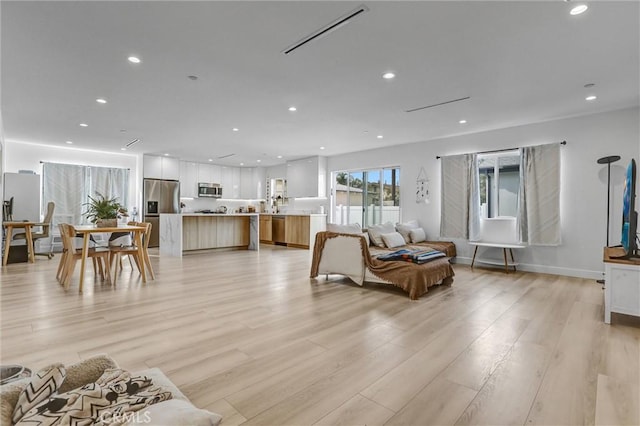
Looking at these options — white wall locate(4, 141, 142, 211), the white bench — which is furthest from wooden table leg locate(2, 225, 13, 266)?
the white bench

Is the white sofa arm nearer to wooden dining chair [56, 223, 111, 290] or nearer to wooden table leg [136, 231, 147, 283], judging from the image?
wooden table leg [136, 231, 147, 283]

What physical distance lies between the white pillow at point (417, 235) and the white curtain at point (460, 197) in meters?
0.37

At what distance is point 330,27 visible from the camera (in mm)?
2498

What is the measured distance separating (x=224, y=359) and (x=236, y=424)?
2.25 feet

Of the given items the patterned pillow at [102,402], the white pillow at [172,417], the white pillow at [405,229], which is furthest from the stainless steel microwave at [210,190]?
the white pillow at [172,417]

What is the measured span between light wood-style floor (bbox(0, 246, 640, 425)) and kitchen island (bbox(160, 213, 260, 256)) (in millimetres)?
2662

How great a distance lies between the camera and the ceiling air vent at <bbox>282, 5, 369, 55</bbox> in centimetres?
229

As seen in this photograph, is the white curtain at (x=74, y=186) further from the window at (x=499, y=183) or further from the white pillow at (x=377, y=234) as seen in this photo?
the window at (x=499, y=183)

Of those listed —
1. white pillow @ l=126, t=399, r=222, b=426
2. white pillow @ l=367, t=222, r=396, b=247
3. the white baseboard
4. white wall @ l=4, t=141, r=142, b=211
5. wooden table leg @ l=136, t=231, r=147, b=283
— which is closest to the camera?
white pillow @ l=126, t=399, r=222, b=426

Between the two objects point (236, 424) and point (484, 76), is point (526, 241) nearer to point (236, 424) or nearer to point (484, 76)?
point (484, 76)

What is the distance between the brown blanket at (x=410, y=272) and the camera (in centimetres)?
362

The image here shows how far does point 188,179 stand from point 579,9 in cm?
935

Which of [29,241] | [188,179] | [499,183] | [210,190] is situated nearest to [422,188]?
[499,183]

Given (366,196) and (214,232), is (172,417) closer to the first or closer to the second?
(214,232)
